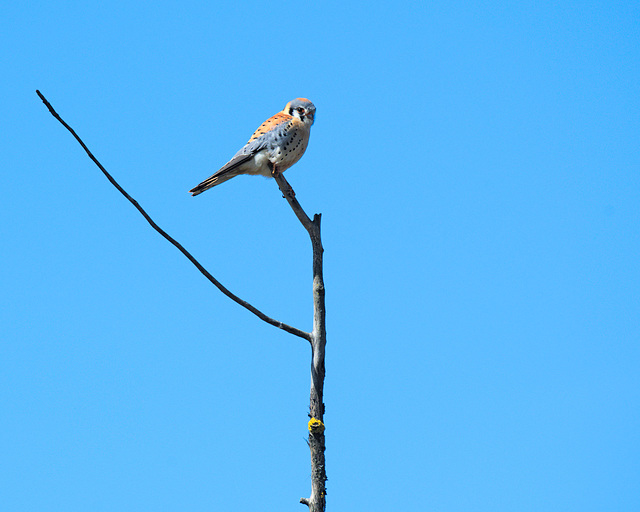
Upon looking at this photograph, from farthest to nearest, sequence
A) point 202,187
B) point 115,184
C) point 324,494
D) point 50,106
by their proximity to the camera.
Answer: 1. point 202,187
2. point 324,494
3. point 115,184
4. point 50,106

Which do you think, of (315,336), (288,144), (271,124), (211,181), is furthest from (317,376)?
(271,124)

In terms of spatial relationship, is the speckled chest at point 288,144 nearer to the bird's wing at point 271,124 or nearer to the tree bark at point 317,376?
the bird's wing at point 271,124

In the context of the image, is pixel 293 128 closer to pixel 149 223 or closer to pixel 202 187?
pixel 202 187

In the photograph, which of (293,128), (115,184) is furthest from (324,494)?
(293,128)

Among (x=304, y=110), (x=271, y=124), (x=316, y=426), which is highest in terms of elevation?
(x=304, y=110)

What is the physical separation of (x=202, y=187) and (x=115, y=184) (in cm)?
216

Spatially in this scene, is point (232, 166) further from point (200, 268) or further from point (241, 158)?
point (200, 268)

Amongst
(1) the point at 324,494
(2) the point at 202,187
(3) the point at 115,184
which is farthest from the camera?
(2) the point at 202,187

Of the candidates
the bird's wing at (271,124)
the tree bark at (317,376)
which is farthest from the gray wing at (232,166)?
the tree bark at (317,376)

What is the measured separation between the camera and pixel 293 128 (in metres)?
5.95

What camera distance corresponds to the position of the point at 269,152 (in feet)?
19.1

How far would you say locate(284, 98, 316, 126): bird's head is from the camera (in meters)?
6.14

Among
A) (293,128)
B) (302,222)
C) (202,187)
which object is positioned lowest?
(302,222)

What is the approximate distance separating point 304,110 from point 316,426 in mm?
3398
